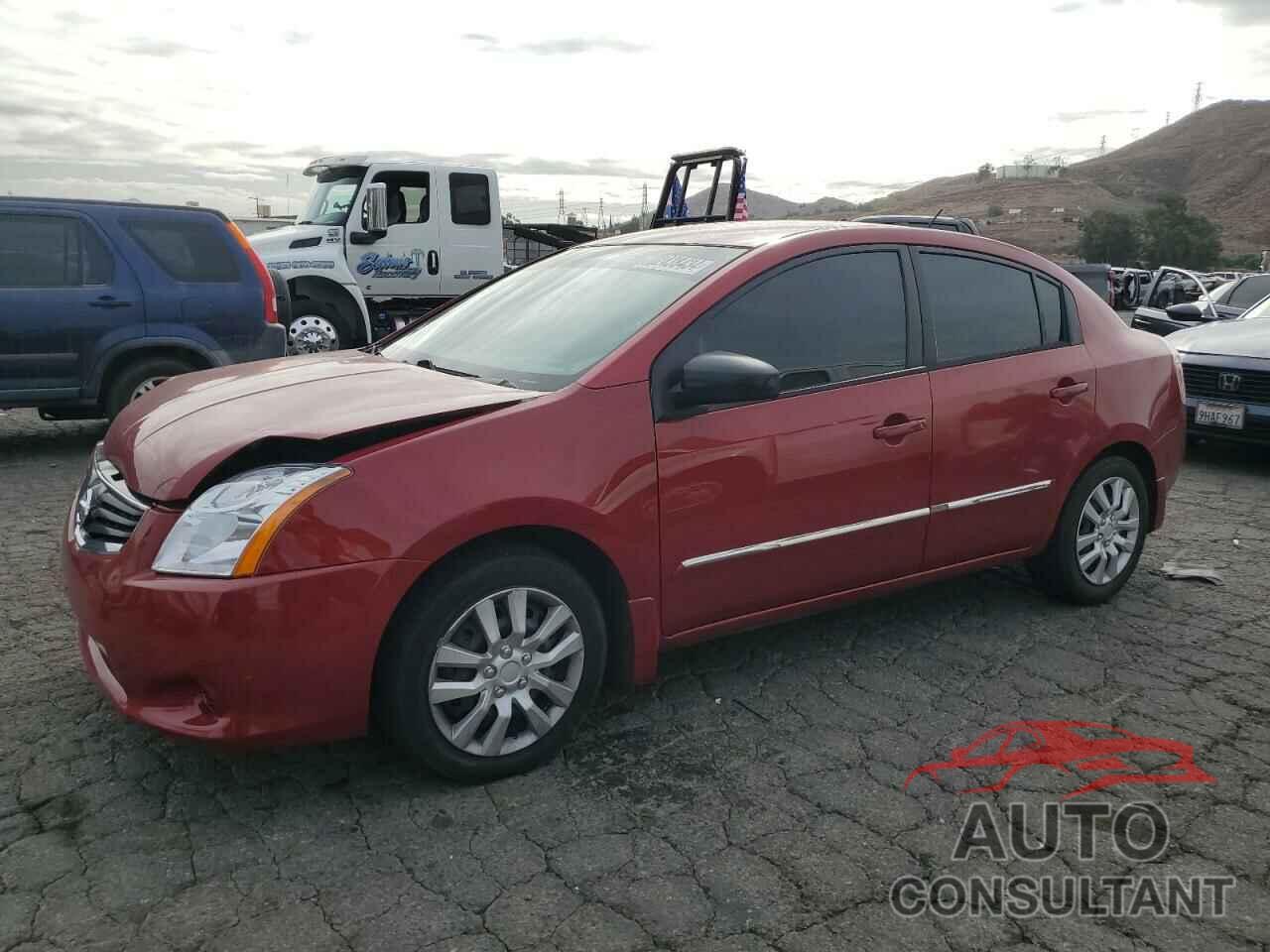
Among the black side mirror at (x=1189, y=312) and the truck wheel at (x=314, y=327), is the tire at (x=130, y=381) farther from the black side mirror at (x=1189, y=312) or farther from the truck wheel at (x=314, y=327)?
the black side mirror at (x=1189, y=312)

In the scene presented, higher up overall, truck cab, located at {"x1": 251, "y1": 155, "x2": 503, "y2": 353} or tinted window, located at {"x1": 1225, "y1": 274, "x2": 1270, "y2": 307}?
truck cab, located at {"x1": 251, "y1": 155, "x2": 503, "y2": 353}

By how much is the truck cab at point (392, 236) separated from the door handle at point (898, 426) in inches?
358

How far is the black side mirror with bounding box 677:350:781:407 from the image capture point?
3.23 meters

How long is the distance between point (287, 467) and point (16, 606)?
240 cm

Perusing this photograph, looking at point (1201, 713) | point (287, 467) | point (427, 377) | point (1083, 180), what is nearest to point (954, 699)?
point (1201, 713)

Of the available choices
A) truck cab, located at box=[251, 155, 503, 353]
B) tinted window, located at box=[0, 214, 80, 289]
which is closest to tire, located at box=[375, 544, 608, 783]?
tinted window, located at box=[0, 214, 80, 289]

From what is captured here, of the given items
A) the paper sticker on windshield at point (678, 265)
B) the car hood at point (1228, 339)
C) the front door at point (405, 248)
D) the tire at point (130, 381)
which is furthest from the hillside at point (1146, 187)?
the paper sticker on windshield at point (678, 265)

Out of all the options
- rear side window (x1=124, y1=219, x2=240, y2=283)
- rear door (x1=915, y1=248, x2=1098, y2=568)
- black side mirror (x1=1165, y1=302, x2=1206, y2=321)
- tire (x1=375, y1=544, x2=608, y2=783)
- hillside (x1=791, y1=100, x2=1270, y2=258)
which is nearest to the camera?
tire (x1=375, y1=544, x2=608, y2=783)

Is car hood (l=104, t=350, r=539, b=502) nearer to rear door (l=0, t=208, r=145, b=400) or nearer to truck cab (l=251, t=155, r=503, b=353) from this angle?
rear door (l=0, t=208, r=145, b=400)

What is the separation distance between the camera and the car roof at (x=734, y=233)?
3.85 m

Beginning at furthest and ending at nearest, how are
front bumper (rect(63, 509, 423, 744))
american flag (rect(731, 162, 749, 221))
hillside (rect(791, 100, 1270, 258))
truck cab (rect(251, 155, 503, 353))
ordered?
hillside (rect(791, 100, 1270, 258)) → american flag (rect(731, 162, 749, 221)) → truck cab (rect(251, 155, 503, 353)) → front bumper (rect(63, 509, 423, 744))

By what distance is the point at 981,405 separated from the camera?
4.05 m

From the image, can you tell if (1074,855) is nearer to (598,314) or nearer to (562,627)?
(562,627)

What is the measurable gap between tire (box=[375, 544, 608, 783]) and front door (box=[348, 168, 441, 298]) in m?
10.5
